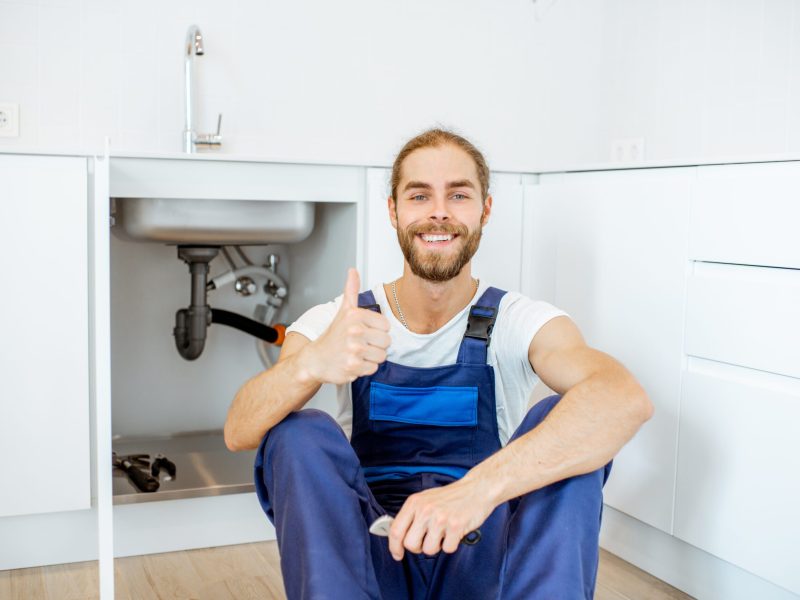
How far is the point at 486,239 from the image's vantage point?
215cm

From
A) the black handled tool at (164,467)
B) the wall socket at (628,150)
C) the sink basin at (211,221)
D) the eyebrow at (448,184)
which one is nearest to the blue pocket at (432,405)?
the eyebrow at (448,184)

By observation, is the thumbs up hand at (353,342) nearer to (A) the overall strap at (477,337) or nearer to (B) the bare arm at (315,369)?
(B) the bare arm at (315,369)

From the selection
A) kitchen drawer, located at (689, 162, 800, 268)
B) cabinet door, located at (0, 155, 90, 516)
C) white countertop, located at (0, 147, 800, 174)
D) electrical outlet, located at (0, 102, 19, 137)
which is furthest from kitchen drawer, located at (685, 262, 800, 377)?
electrical outlet, located at (0, 102, 19, 137)

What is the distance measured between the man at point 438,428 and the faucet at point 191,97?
0.87 metres

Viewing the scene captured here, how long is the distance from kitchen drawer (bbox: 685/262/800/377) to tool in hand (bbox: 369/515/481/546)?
0.64 metres

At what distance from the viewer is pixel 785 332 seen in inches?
61.2

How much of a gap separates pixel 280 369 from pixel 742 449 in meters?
0.85

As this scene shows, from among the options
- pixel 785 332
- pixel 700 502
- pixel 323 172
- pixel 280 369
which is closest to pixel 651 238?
pixel 785 332

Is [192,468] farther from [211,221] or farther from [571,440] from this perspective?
[571,440]

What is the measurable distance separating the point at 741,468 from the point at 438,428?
557 mm

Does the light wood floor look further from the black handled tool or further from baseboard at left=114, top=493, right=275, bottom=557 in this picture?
the black handled tool

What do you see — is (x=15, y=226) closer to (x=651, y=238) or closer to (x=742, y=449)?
(x=651, y=238)

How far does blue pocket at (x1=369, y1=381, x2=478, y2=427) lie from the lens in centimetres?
157

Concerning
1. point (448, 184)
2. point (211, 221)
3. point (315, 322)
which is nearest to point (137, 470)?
point (211, 221)
